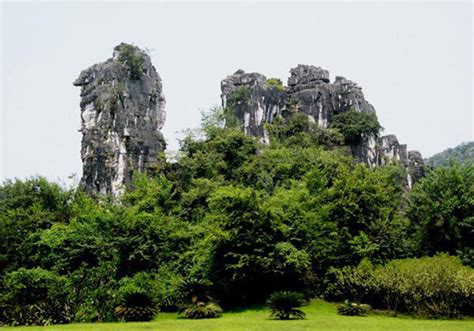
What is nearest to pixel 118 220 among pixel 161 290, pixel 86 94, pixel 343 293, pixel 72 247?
pixel 72 247

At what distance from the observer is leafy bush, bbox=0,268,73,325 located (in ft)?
64.1

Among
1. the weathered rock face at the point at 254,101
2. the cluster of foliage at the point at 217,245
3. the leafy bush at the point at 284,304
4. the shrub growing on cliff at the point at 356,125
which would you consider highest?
the weathered rock face at the point at 254,101

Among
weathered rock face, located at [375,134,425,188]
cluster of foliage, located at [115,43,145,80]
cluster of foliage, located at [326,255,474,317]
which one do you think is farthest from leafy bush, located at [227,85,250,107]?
cluster of foliage, located at [326,255,474,317]

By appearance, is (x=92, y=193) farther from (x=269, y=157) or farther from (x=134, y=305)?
(x=134, y=305)

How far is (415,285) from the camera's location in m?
20.8

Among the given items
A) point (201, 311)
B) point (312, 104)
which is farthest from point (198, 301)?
point (312, 104)

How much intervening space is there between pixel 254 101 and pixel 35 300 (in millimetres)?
37445

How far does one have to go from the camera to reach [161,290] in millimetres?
23812

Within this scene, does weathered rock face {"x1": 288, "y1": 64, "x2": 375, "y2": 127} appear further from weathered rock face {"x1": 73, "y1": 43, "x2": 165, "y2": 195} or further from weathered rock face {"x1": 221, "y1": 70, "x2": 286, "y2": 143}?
weathered rock face {"x1": 73, "y1": 43, "x2": 165, "y2": 195}

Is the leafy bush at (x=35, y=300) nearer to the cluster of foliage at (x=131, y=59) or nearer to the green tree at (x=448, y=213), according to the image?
the green tree at (x=448, y=213)

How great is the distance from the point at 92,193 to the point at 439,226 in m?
26.5

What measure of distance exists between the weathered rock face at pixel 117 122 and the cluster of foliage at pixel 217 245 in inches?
423

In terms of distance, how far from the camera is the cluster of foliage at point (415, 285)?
798 inches

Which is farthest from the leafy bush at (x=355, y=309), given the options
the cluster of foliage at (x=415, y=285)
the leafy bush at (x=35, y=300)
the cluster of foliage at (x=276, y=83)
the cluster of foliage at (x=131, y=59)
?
the cluster of foliage at (x=276, y=83)
